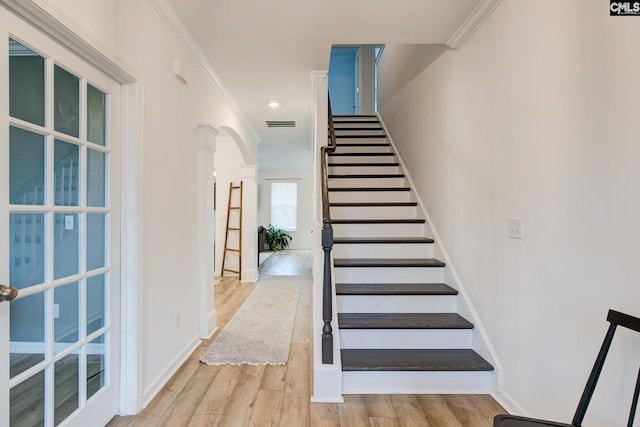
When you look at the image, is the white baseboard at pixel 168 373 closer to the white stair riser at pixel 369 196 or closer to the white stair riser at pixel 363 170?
the white stair riser at pixel 369 196

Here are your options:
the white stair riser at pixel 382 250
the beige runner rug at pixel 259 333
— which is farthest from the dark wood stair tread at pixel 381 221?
the beige runner rug at pixel 259 333

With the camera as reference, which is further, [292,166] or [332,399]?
[292,166]

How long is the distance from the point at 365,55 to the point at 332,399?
7023mm

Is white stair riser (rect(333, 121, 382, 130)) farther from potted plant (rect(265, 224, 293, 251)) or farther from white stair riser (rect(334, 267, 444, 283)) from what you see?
potted plant (rect(265, 224, 293, 251))

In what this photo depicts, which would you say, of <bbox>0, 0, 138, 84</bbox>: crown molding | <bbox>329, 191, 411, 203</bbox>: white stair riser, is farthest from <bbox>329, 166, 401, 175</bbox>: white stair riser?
<bbox>0, 0, 138, 84</bbox>: crown molding

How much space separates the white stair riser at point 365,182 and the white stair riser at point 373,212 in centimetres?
49

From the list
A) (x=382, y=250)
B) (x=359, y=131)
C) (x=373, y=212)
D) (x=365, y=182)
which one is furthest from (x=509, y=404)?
(x=359, y=131)

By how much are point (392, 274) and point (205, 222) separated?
1.72m

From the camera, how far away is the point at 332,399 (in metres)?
2.04

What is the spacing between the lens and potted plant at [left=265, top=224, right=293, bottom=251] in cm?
973

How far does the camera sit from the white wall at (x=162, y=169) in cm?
177

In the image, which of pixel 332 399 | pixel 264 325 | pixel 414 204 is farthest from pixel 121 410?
pixel 414 204

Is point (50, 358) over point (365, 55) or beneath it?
beneath

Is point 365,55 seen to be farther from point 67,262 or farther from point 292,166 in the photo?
point 67,262
